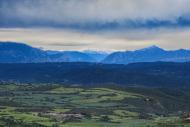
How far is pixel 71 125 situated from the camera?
198500 mm

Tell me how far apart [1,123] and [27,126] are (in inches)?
540

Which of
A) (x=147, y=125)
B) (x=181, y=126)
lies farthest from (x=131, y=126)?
(x=181, y=126)

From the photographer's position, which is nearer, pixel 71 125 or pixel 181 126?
pixel 181 126

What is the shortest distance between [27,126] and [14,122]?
13.8m

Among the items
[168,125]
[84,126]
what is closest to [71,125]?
[84,126]

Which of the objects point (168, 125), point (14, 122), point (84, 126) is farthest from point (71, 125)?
point (168, 125)

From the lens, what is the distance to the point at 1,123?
641ft

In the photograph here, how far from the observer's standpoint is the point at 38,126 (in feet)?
608

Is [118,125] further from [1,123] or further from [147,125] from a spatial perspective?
[1,123]

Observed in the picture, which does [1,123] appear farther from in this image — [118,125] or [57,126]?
[118,125]

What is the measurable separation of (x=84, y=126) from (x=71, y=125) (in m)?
8.07

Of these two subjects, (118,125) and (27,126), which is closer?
(27,126)

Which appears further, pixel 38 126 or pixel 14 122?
pixel 14 122

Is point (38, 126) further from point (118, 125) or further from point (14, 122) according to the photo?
point (118, 125)
